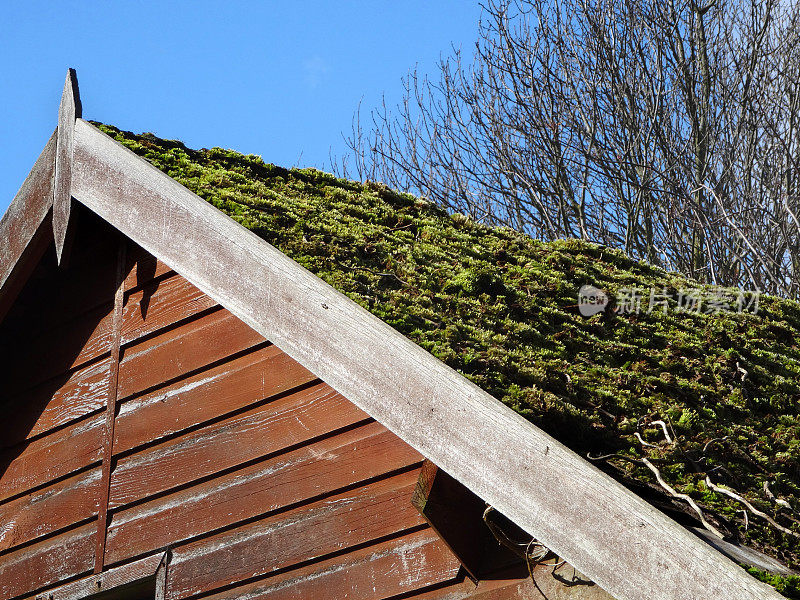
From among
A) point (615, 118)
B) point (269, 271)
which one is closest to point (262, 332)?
point (269, 271)

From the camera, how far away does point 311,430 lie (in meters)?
3.08

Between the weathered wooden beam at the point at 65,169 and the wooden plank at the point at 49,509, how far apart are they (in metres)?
1.04

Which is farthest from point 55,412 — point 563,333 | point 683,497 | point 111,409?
point 683,497

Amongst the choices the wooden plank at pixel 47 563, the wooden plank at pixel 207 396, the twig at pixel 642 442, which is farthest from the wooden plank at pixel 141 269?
the twig at pixel 642 442

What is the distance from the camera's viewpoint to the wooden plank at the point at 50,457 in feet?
12.1

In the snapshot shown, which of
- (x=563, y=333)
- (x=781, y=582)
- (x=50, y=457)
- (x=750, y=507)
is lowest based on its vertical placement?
(x=50, y=457)

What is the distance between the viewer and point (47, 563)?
3.70 metres

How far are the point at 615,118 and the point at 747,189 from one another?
236 centimetres

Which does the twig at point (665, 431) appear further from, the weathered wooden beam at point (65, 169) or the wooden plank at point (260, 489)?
the weathered wooden beam at point (65, 169)

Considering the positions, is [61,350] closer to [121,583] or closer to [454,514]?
[121,583]

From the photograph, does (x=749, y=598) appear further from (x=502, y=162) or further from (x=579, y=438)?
(x=502, y=162)

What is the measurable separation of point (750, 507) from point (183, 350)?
2.31 metres

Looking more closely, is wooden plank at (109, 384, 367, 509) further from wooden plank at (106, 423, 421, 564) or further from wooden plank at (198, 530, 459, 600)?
wooden plank at (198, 530, 459, 600)

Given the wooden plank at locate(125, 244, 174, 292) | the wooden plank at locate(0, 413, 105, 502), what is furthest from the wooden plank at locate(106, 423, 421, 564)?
the wooden plank at locate(125, 244, 174, 292)
